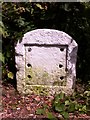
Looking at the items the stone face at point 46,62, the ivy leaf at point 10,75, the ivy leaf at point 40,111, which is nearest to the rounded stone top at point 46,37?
the stone face at point 46,62

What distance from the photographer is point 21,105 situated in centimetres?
430

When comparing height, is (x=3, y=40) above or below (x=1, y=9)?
below

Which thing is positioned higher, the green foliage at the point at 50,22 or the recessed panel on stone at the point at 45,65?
the green foliage at the point at 50,22

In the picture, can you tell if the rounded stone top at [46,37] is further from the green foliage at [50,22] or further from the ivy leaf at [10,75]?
the ivy leaf at [10,75]

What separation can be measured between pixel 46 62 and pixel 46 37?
1.08 ft

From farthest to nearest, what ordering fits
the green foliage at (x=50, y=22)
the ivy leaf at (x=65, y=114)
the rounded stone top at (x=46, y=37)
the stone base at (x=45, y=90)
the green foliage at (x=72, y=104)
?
the green foliage at (x=50, y=22) → the stone base at (x=45, y=90) → the rounded stone top at (x=46, y=37) → the green foliage at (x=72, y=104) → the ivy leaf at (x=65, y=114)

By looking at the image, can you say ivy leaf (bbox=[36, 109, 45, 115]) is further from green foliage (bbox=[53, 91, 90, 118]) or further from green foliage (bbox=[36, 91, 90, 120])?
green foliage (bbox=[53, 91, 90, 118])

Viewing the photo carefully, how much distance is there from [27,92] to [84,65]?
0.93 m

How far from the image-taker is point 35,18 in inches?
192

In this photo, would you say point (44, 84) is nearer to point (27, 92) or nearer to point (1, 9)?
point (27, 92)

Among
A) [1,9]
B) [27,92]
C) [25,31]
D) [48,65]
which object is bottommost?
[27,92]

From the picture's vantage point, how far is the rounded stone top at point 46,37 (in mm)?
4355

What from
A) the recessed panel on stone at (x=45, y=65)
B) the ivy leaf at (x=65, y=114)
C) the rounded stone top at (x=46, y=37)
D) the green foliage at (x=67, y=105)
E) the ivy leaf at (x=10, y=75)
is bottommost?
the ivy leaf at (x=65, y=114)

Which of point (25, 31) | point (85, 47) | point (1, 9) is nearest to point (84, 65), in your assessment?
point (85, 47)
